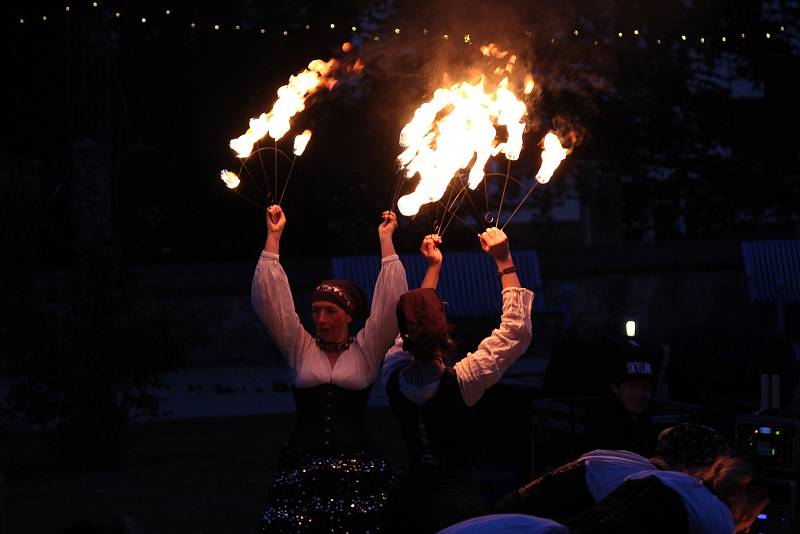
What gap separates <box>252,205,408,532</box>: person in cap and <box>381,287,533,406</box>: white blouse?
16 centimetres

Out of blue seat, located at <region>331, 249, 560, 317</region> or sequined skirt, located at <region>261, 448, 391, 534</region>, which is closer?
sequined skirt, located at <region>261, 448, 391, 534</region>

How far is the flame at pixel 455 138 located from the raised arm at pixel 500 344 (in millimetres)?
600

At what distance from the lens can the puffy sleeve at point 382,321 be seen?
5.32 metres

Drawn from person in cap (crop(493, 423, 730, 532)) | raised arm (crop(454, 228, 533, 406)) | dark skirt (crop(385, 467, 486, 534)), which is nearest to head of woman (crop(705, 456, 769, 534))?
person in cap (crop(493, 423, 730, 532))

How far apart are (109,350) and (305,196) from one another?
8.61m

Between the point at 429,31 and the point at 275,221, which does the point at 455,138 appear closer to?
the point at 275,221

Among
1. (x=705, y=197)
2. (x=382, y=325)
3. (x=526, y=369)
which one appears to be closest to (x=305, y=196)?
(x=526, y=369)

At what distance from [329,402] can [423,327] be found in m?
0.54

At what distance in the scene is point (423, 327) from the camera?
4.92m

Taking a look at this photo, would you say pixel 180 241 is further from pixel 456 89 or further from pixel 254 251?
pixel 456 89

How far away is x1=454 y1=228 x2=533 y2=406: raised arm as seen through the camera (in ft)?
16.2

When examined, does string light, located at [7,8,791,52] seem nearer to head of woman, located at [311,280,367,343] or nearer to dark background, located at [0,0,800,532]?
dark background, located at [0,0,800,532]

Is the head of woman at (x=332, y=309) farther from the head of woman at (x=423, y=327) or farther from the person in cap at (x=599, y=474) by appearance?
the person in cap at (x=599, y=474)

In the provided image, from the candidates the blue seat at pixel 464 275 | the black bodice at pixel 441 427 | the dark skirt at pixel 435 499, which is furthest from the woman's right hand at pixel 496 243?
the blue seat at pixel 464 275
